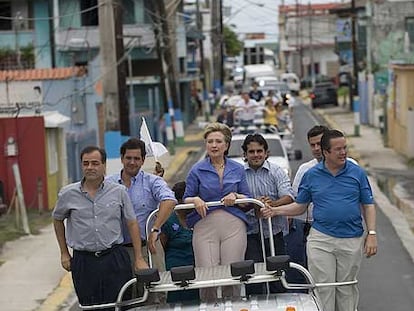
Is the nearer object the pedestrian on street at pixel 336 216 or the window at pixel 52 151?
the pedestrian on street at pixel 336 216

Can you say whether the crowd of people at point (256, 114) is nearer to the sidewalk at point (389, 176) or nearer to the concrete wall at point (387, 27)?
the sidewalk at point (389, 176)

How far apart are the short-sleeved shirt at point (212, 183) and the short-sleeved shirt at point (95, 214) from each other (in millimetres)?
531

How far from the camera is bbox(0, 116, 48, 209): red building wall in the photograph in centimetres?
2000

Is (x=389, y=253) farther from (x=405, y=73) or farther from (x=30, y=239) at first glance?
(x=405, y=73)

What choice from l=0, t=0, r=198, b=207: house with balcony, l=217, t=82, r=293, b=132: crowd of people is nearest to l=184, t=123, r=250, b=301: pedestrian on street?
l=217, t=82, r=293, b=132: crowd of people

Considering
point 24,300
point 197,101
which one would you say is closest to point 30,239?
point 24,300

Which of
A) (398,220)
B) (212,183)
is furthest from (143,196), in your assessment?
(398,220)

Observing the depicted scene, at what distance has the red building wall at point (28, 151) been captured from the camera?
2000cm

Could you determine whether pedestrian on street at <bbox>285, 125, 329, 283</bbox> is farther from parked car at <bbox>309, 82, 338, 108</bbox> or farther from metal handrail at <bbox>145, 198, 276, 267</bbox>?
parked car at <bbox>309, 82, 338, 108</bbox>

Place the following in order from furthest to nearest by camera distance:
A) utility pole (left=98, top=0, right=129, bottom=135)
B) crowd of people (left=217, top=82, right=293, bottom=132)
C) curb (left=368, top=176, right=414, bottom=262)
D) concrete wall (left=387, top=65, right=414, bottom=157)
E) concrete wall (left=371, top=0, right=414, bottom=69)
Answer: concrete wall (left=371, top=0, right=414, bottom=69) < concrete wall (left=387, top=65, right=414, bottom=157) < crowd of people (left=217, top=82, right=293, bottom=132) < utility pole (left=98, top=0, right=129, bottom=135) < curb (left=368, top=176, right=414, bottom=262)

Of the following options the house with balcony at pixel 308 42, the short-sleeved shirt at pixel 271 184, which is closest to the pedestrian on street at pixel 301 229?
the short-sleeved shirt at pixel 271 184

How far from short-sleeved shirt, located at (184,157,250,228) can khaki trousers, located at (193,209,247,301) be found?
0.36 feet

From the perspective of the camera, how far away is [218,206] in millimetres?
7430

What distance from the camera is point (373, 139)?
3962cm
